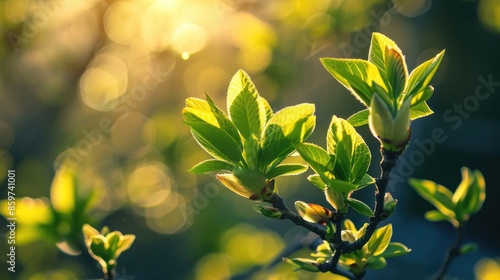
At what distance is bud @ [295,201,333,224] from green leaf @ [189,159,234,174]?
0.11 metres

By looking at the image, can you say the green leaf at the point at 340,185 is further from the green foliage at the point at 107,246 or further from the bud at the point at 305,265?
the green foliage at the point at 107,246

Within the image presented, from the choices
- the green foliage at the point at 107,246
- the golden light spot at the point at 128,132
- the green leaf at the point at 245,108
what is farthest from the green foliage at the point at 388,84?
the golden light spot at the point at 128,132

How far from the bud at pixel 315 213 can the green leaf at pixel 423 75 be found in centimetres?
18

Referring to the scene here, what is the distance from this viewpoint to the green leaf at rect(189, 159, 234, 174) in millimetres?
698

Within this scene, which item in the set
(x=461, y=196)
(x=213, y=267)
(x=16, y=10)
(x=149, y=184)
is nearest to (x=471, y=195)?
(x=461, y=196)

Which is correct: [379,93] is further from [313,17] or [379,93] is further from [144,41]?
[144,41]

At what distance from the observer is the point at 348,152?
647 millimetres

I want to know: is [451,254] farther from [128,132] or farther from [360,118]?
[128,132]

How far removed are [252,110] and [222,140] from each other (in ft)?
0.17

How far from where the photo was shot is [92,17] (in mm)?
2203

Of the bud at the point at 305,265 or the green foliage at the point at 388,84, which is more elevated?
the green foliage at the point at 388,84

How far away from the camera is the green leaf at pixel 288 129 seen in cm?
66

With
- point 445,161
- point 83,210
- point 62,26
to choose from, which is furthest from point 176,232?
point 445,161

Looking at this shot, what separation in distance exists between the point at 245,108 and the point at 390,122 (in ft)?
0.60
